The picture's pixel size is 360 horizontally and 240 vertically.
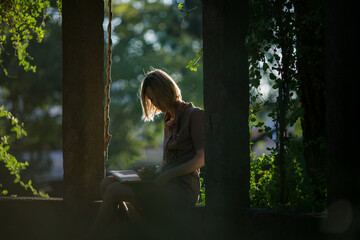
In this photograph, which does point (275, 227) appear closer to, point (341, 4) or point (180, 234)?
point (180, 234)

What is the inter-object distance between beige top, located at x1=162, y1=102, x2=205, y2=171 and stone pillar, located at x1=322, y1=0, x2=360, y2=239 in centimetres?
118

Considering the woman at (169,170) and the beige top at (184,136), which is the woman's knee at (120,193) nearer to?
the woman at (169,170)

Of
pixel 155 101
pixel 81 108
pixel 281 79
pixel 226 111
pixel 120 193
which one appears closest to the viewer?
pixel 226 111

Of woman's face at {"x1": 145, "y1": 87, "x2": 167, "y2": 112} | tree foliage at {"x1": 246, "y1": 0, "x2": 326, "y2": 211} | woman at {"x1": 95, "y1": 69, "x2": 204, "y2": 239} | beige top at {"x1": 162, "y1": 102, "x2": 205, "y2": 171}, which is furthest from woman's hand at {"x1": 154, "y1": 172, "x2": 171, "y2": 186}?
tree foliage at {"x1": 246, "y1": 0, "x2": 326, "y2": 211}

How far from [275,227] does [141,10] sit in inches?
785

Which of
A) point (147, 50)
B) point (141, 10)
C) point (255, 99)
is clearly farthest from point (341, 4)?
point (141, 10)

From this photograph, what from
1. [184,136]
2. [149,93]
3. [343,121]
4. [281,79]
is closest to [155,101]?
[149,93]

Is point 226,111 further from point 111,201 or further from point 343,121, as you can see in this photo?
point 111,201

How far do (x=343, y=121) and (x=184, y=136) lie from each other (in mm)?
1425

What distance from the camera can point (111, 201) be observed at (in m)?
3.31

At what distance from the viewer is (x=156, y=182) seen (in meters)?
3.37

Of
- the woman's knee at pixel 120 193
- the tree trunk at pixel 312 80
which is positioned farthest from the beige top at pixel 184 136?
the tree trunk at pixel 312 80

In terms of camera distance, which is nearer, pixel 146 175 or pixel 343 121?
pixel 343 121

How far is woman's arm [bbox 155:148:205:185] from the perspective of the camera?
337cm
